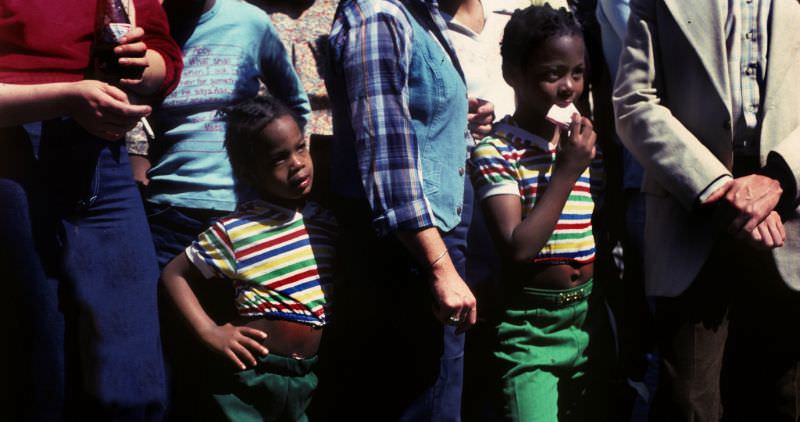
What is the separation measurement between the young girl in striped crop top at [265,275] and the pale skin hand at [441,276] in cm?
43

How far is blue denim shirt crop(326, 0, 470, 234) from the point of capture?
8.00 feet

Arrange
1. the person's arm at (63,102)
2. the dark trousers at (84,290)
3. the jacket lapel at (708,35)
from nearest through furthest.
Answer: the person's arm at (63,102) < the dark trousers at (84,290) < the jacket lapel at (708,35)

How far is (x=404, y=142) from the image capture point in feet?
8.02

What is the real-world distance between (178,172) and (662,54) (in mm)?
1586

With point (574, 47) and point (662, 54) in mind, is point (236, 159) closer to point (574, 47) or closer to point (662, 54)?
point (574, 47)

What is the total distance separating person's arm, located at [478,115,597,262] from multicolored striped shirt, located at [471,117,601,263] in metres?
0.05

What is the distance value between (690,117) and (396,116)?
1.04 meters

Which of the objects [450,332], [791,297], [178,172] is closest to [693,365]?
[791,297]

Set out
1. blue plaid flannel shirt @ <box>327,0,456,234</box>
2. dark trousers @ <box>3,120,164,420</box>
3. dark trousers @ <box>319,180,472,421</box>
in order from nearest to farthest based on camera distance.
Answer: dark trousers @ <box>3,120,164,420</box> < blue plaid flannel shirt @ <box>327,0,456,234</box> < dark trousers @ <box>319,180,472,421</box>

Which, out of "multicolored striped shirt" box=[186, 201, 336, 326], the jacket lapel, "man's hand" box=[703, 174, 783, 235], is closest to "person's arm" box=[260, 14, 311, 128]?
"multicolored striped shirt" box=[186, 201, 336, 326]

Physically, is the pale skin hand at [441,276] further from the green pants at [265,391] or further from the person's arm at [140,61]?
the person's arm at [140,61]

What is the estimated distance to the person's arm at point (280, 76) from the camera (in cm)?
304

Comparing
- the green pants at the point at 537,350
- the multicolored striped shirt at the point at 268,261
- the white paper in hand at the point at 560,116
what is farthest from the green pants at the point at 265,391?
the white paper in hand at the point at 560,116

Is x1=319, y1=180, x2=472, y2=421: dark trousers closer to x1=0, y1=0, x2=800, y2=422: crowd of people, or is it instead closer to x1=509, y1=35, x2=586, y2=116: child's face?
x1=0, y1=0, x2=800, y2=422: crowd of people
